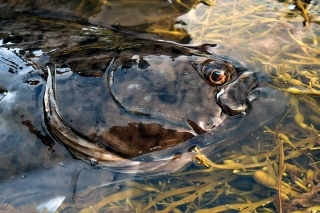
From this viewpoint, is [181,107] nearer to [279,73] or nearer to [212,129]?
[212,129]

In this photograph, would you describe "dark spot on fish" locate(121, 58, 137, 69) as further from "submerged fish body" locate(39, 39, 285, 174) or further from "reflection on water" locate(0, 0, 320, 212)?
"reflection on water" locate(0, 0, 320, 212)

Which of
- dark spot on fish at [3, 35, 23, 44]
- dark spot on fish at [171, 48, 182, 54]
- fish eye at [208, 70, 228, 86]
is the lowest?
dark spot on fish at [3, 35, 23, 44]

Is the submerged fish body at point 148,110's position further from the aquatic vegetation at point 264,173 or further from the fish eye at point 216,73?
the aquatic vegetation at point 264,173

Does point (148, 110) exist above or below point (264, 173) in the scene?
above

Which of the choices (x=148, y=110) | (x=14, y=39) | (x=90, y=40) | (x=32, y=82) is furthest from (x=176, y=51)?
(x=14, y=39)

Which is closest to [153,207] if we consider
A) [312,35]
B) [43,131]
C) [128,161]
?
[128,161]

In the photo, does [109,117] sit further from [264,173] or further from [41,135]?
[264,173]

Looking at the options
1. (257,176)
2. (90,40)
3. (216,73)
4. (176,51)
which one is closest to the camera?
(257,176)

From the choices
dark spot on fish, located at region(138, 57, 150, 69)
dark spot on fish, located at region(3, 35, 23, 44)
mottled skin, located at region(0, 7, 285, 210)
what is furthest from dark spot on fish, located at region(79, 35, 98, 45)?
dark spot on fish, located at region(138, 57, 150, 69)

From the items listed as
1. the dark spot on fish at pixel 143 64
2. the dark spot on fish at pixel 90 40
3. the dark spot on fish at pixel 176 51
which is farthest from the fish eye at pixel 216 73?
the dark spot on fish at pixel 90 40
